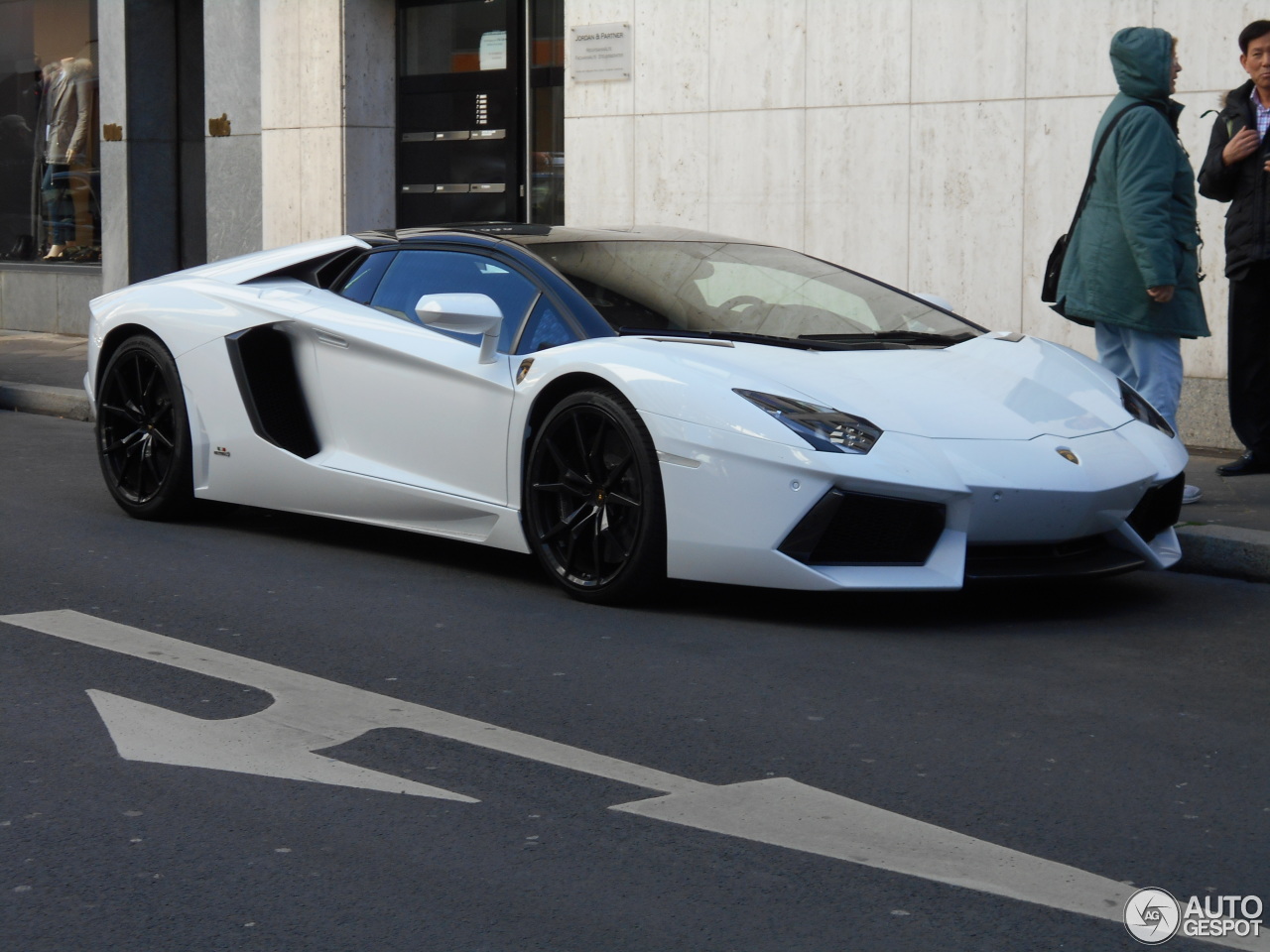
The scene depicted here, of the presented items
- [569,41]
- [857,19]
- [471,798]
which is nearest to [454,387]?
[471,798]

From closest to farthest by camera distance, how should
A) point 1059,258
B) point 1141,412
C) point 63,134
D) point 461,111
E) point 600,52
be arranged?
1. point 1141,412
2. point 1059,258
3. point 600,52
4. point 461,111
5. point 63,134

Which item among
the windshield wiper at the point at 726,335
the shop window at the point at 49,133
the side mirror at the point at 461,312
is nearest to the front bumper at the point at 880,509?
the windshield wiper at the point at 726,335

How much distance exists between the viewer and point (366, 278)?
662 centimetres

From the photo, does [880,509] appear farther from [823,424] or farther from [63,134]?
[63,134]

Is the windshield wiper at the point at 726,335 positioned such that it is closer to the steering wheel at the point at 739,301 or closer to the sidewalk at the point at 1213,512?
the steering wheel at the point at 739,301

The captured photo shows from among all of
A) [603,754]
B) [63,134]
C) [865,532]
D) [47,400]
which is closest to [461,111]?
[47,400]

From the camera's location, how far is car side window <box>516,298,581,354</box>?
19.1 ft

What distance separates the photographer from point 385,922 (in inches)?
120

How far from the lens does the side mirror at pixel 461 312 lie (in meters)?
5.73

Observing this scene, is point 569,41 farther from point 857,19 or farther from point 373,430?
point 373,430

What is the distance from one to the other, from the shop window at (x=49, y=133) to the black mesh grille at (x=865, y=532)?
44.4ft

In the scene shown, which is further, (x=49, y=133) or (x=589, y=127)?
(x=49, y=133)

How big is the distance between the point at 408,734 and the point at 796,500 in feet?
4.76

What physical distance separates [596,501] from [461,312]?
74 centimetres
